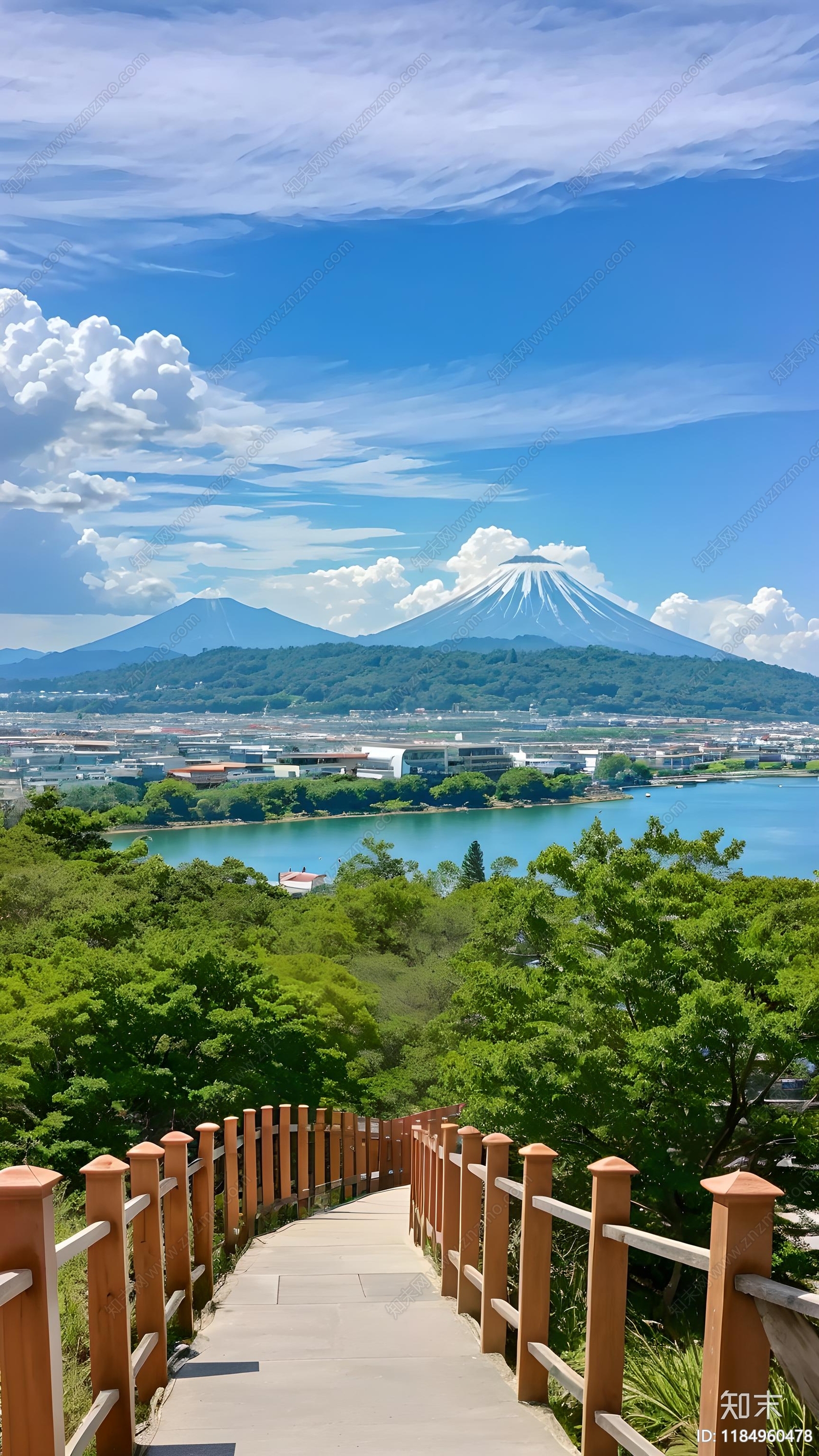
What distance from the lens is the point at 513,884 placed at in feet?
65.1

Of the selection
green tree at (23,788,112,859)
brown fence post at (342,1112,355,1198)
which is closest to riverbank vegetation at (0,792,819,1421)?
brown fence post at (342,1112,355,1198)

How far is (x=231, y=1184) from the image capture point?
698cm

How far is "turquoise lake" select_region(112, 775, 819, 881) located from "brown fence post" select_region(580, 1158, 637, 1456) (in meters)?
68.3

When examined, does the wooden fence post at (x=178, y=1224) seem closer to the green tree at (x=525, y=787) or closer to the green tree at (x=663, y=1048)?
the green tree at (x=663, y=1048)

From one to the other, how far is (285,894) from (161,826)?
6614cm

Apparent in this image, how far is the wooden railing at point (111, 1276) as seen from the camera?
98.6 inches

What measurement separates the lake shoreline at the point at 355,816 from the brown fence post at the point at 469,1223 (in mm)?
98850

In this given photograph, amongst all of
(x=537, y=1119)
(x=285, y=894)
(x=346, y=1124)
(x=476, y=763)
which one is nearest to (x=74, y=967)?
(x=346, y=1124)

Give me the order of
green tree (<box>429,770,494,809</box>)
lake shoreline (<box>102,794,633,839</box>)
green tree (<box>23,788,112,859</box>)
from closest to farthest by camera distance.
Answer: green tree (<box>23,788,112,859</box>), lake shoreline (<box>102,794,633,839</box>), green tree (<box>429,770,494,809</box>)

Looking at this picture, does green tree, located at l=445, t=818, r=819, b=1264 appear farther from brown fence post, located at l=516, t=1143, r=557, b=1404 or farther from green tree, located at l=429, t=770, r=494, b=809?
green tree, located at l=429, t=770, r=494, b=809

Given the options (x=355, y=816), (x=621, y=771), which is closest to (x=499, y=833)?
(x=355, y=816)

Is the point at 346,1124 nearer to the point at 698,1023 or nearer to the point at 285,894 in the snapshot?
the point at 698,1023

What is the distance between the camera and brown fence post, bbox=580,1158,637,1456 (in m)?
3.24

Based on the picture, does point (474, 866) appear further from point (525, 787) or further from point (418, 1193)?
point (418, 1193)
